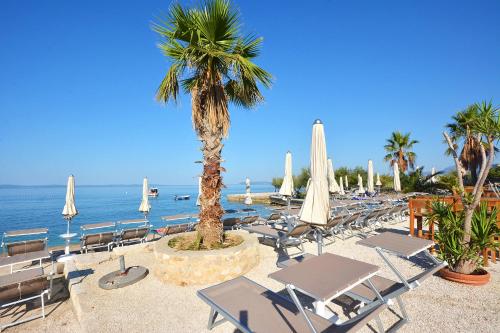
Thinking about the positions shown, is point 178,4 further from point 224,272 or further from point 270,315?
point 270,315

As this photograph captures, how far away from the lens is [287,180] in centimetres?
884

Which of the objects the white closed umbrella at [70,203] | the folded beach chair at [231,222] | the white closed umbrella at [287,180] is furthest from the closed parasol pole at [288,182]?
the white closed umbrella at [70,203]

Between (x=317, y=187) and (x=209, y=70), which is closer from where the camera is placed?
(x=317, y=187)

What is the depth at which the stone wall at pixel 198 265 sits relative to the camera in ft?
15.3

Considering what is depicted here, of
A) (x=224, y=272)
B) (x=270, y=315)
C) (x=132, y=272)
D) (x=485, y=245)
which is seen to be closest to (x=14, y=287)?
(x=132, y=272)

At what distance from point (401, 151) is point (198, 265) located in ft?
79.7

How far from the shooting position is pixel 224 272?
15.8 feet

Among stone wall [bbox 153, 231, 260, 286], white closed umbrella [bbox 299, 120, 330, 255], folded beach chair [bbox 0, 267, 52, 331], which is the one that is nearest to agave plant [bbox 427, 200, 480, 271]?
white closed umbrella [bbox 299, 120, 330, 255]

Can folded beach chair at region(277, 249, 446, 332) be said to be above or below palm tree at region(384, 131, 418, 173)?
below

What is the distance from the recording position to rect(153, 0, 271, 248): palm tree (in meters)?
5.22

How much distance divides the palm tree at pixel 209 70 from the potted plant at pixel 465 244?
4209mm

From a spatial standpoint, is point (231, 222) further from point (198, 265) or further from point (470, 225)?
point (470, 225)

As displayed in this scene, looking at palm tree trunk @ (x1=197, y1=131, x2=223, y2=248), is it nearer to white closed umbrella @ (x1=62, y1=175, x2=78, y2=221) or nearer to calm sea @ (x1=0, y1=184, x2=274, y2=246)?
calm sea @ (x1=0, y1=184, x2=274, y2=246)

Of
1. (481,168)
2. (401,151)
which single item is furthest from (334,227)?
(401,151)
